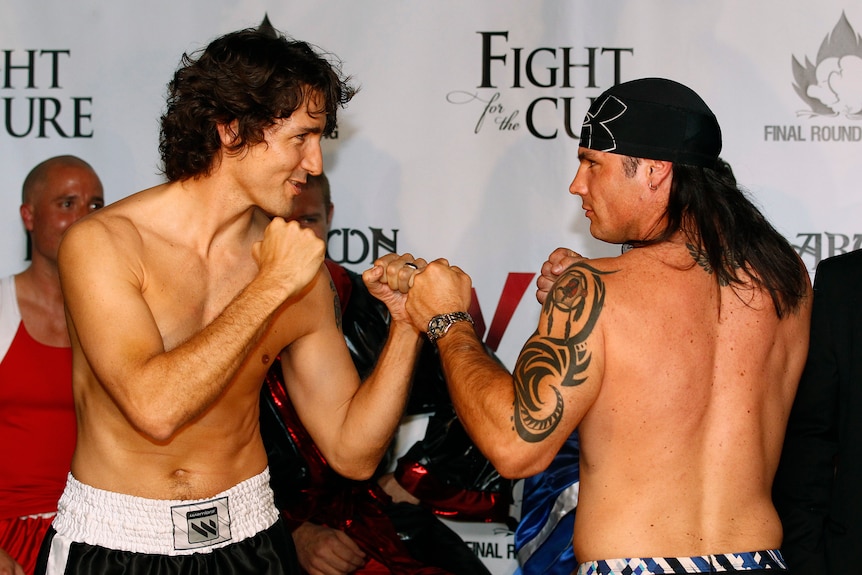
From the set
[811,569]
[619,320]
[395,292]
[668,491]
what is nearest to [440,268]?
[395,292]

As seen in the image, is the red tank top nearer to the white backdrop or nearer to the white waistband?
the white backdrop

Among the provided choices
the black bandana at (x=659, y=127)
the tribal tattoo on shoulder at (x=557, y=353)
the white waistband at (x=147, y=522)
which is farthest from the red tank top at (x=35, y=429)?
→ the black bandana at (x=659, y=127)

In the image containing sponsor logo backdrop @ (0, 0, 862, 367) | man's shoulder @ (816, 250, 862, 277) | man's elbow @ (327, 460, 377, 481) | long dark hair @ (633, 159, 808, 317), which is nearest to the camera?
long dark hair @ (633, 159, 808, 317)

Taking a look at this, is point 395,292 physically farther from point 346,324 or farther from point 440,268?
point 346,324

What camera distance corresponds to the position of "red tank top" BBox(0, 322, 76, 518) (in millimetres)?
3045

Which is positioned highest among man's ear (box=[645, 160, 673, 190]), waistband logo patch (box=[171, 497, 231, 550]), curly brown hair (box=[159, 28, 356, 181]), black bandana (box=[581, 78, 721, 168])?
curly brown hair (box=[159, 28, 356, 181])

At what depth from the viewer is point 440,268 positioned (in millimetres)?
2172

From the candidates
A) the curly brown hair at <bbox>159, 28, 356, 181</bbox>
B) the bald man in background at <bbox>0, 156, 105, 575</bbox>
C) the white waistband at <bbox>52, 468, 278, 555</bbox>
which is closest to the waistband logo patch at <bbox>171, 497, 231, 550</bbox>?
the white waistband at <bbox>52, 468, 278, 555</bbox>

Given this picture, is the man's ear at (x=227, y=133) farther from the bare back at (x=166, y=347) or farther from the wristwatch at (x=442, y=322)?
the wristwatch at (x=442, y=322)

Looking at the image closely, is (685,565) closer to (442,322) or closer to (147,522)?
(442,322)

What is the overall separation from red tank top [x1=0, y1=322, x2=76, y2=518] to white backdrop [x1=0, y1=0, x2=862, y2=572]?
0.48 meters

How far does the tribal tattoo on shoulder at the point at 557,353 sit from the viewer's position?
1.70m

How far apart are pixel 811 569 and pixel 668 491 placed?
0.59 metres

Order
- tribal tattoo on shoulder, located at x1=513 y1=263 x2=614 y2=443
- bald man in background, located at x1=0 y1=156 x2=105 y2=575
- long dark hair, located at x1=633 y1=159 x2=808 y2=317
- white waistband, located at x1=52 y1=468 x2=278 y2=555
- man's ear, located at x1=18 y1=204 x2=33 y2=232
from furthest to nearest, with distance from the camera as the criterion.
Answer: man's ear, located at x1=18 y1=204 x2=33 y2=232, bald man in background, located at x1=0 y1=156 x2=105 y2=575, white waistband, located at x1=52 y1=468 x2=278 y2=555, long dark hair, located at x1=633 y1=159 x2=808 y2=317, tribal tattoo on shoulder, located at x1=513 y1=263 x2=614 y2=443
